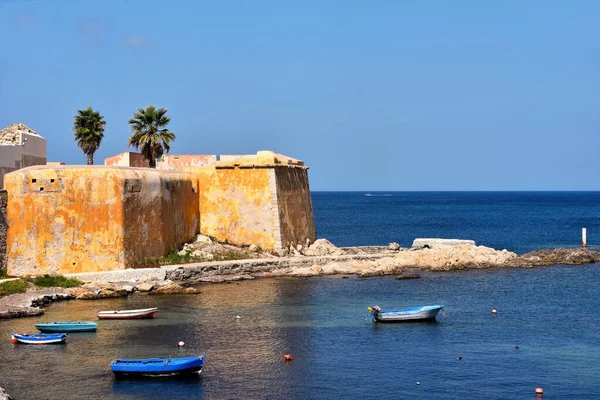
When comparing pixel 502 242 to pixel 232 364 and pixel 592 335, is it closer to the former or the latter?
pixel 592 335

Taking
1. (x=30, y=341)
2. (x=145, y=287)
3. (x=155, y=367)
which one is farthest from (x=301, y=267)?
(x=155, y=367)

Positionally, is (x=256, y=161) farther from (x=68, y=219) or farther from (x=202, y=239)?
(x=68, y=219)

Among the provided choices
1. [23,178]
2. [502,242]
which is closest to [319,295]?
[23,178]

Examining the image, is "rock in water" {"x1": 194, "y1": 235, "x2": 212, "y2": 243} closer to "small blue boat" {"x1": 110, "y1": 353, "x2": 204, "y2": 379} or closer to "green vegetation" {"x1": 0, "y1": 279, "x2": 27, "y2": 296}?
"green vegetation" {"x1": 0, "y1": 279, "x2": 27, "y2": 296}

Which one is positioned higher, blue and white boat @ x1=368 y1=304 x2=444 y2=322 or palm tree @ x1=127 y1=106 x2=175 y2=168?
palm tree @ x1=127 y1=106 x2=175 y2=168

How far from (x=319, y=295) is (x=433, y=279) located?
308 inches

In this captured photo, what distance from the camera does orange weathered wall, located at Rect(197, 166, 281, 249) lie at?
46.1 metres

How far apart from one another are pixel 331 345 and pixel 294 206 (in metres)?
21.9

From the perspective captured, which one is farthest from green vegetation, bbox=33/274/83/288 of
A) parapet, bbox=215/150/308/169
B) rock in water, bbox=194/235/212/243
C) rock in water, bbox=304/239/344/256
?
rock in water, bbox=304/239/344/256

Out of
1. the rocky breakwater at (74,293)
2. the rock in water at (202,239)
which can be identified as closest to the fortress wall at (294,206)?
the rock in water at (202,239)

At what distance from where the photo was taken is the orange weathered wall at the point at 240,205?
4606 centimetres

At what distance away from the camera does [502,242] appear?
73.4 metres

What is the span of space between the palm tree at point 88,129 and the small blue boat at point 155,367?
2380cm

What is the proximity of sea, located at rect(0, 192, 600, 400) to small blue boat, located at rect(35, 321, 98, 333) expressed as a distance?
1.19ft
